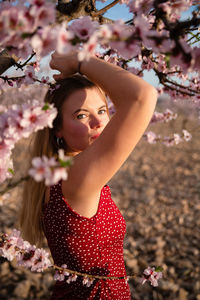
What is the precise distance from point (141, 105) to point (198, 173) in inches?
292

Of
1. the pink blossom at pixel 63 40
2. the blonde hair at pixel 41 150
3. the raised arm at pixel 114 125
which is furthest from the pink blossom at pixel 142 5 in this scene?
the blonde hair at pixel 41 150

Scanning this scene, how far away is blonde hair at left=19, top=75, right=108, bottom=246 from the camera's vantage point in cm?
175

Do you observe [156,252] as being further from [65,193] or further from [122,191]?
[65,193]

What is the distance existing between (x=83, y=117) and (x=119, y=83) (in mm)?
485

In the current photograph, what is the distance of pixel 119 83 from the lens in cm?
123

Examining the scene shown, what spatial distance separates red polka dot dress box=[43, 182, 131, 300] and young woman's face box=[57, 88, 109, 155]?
0.32 meters

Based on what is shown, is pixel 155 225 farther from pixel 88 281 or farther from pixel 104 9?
pixel 104 9

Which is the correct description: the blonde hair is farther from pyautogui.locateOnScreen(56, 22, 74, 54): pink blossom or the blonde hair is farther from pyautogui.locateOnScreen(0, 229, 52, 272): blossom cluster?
pyautogui.locateOnScreen(56, 22, 74, 54): pink blossom

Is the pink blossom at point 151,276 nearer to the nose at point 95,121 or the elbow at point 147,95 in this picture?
the nose at point 95,121

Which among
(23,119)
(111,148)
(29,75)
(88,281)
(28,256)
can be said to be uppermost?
(23,119)

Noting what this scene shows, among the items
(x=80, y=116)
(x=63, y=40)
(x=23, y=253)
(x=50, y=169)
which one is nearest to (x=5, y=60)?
(x=80, y=116)

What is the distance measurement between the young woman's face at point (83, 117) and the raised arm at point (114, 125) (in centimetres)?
26

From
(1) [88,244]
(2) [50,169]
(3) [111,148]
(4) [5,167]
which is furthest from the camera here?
(1) [88,244]

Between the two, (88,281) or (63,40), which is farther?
(88,281)
